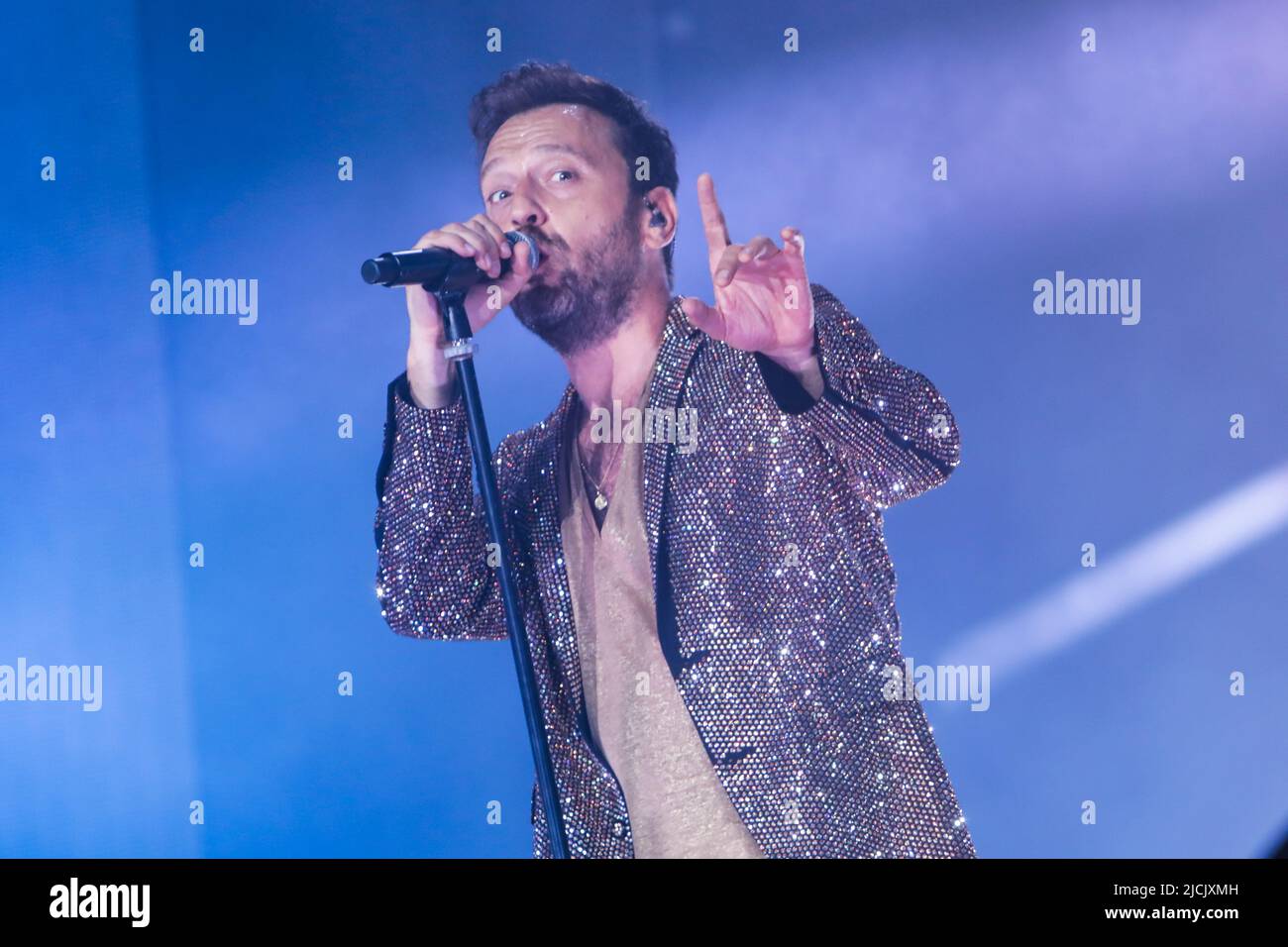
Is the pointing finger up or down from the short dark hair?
down

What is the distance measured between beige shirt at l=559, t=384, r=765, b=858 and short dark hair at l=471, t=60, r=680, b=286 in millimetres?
478

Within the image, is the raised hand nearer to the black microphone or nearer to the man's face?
the man's face

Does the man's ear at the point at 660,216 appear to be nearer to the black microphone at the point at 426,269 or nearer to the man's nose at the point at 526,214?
the man's nose at the point at 526,214

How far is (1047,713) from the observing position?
2.26 m

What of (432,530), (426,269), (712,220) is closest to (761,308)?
(712,220)

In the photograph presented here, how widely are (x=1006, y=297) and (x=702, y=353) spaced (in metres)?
0.60

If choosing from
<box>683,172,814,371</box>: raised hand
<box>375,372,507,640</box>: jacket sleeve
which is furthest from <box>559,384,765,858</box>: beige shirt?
<box>683,172,814,371</box>: raised hand

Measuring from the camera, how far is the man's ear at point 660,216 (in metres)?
2.30

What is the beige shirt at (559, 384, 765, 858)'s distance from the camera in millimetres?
2123

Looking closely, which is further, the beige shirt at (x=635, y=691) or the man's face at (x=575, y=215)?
the man's face at (x=575, y=215)

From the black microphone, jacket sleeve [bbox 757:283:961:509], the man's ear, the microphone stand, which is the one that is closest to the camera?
the black microphone

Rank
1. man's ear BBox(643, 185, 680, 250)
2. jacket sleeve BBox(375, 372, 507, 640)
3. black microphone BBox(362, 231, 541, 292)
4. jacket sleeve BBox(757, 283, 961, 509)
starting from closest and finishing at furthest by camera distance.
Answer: black microphone BBox(362, 231, 541, 292) < jacket sleeve BBox(757, 283, 961, 509) < jacket sleeve BBox(375, 372, 507, 640) < man's ear BBox(643, 185, 680, 250)

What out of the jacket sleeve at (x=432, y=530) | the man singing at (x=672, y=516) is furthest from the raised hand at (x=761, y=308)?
the jacket sleeve at (x=432, y=530)
